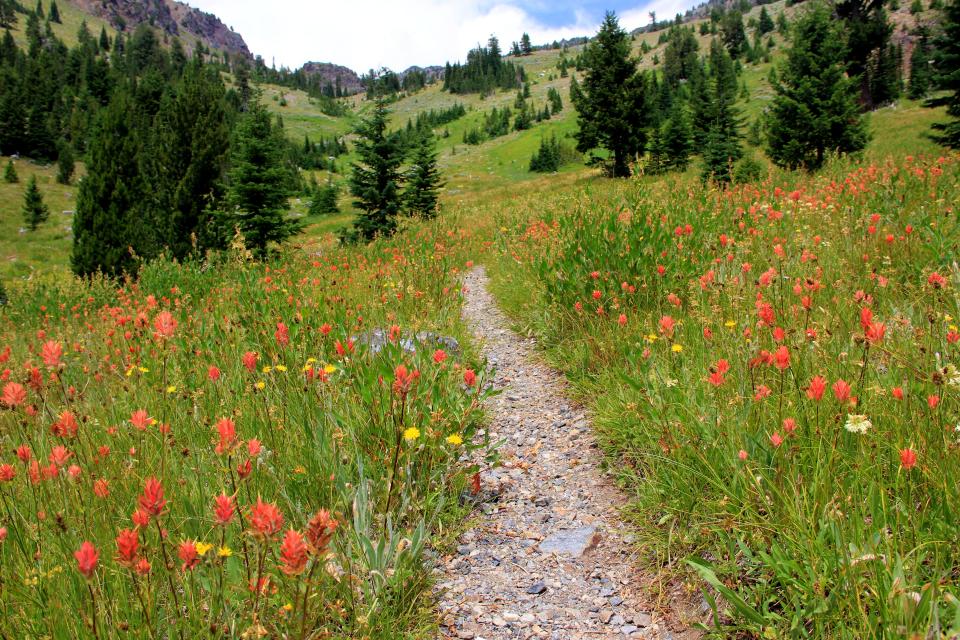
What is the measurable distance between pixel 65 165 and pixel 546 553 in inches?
2849

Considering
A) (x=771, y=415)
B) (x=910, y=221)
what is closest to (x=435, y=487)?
(x=771, y=415)

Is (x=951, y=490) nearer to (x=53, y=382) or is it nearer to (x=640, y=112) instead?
(x=53, y=382)

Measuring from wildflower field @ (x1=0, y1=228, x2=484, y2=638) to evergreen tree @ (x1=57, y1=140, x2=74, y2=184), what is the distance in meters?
67.7

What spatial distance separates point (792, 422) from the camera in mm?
1856

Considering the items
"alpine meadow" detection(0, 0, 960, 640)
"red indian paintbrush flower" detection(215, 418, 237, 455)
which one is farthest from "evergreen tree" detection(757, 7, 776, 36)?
"red indian paintbrush flower" detection(215, 418, 237, 455)

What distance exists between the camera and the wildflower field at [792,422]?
1.66 meters

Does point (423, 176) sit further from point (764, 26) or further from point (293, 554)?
point (764, 26)

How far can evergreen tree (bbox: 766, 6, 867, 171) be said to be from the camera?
18797 millimetres

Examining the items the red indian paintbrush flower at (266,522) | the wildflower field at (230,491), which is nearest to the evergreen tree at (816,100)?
the wildflower field at (230,491)

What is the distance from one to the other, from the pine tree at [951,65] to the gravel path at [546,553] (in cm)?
2247

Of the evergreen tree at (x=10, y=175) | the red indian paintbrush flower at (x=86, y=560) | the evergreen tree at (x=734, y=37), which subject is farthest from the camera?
the evergreen tree at (x=734, y=37)

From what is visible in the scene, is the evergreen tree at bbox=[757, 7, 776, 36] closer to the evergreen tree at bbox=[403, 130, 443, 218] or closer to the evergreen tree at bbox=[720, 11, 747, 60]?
the evergreen tree at bbox=[720, 11, 747, 60]

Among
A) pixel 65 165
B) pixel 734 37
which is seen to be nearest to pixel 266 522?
pixel 65 165

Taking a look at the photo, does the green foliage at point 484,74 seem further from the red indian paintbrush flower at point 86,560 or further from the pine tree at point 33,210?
the red indian paintbrush flower at point 86,560
